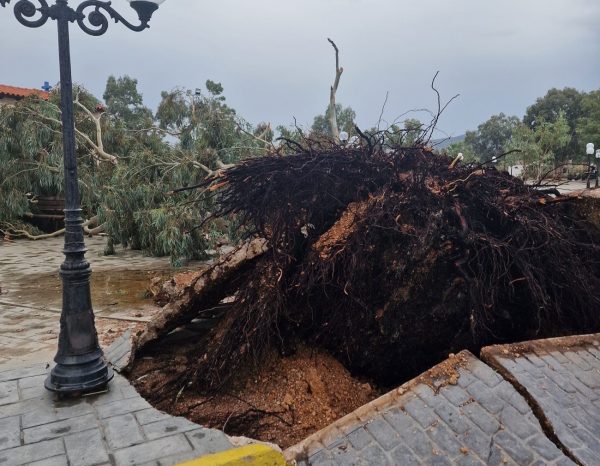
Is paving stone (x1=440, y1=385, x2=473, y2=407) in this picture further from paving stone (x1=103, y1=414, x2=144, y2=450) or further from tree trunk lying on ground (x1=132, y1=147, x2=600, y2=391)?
paving stone (x1=103, y1=414, x2=144, y2=450)

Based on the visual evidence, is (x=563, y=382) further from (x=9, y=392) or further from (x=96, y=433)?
(x=9, y=392)

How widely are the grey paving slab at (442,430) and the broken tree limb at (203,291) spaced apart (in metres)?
1.47

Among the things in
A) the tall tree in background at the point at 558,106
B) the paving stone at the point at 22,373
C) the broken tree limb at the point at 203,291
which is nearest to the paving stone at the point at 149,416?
the broken tree limb at the point at 203,291

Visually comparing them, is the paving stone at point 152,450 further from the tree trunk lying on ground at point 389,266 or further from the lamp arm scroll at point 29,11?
the lamp arm scroll at point 29,11

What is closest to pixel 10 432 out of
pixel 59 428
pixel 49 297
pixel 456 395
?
pixel 59 428

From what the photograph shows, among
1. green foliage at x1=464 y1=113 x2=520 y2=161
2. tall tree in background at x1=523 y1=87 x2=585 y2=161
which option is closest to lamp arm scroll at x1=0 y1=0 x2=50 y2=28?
tall tree in background at x1=523 y1=87 x2=585 y2=161

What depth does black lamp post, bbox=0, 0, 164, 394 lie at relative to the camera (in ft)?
12.7

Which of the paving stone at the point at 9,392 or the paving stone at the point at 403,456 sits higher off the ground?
the paving stone at the point at 403,456

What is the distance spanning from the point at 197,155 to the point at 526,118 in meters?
33.6

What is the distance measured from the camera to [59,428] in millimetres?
3340

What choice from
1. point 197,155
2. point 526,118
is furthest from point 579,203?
point 526,118

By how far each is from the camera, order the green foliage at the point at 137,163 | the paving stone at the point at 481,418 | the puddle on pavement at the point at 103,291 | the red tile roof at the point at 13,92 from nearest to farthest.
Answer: the paving stone at the point at 481,418
the puddle on pavement at the point at 103,291
the green foliage at the point at 137,163
the red tile roof at the point at 13,92

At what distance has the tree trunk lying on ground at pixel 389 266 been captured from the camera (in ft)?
10.9

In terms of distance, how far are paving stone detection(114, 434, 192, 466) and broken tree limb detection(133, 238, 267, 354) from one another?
1003mm
